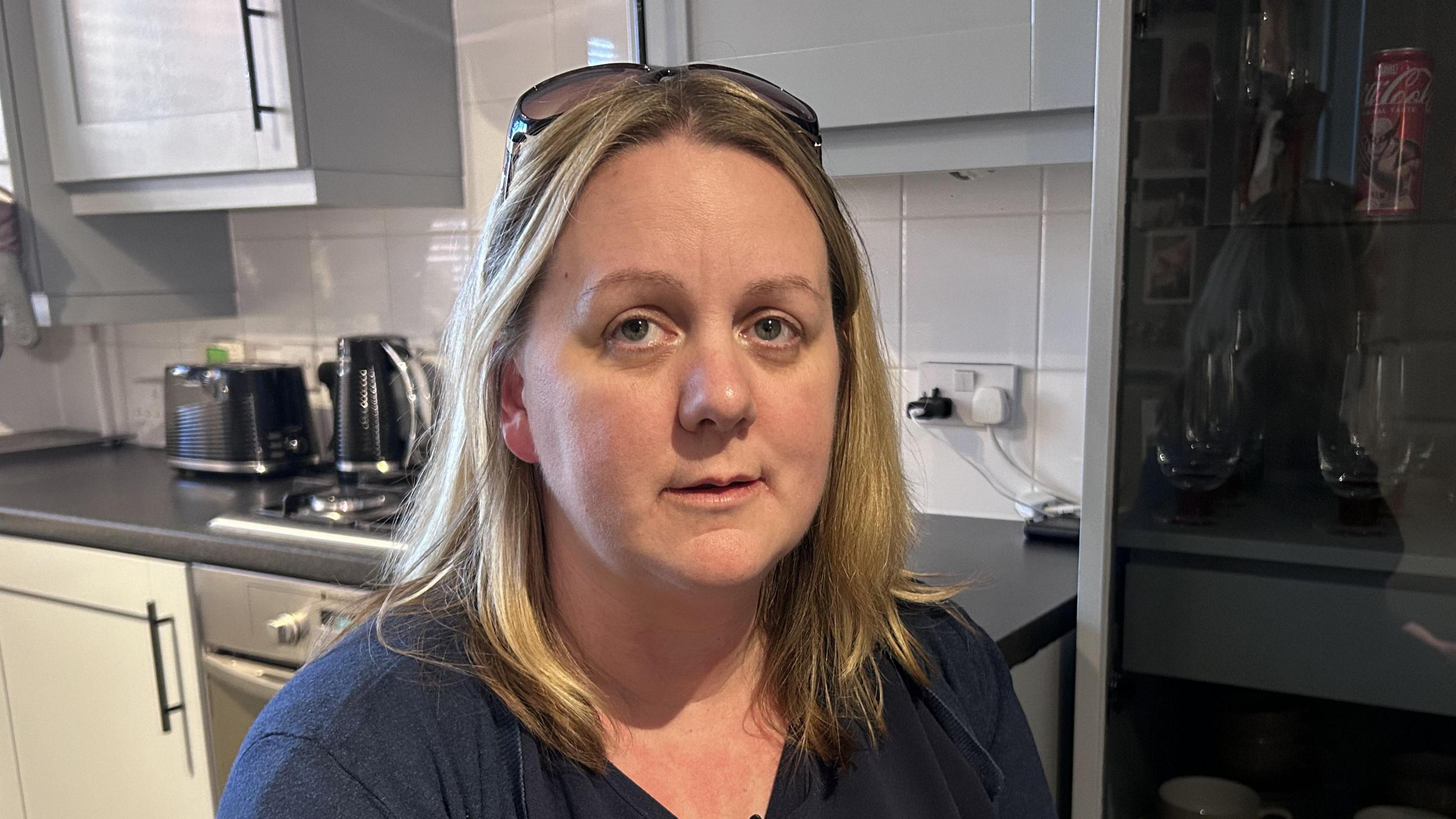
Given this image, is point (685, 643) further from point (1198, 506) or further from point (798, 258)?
point (1198, 506)

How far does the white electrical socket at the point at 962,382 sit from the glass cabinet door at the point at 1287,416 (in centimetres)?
40

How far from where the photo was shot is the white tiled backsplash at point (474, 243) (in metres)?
1.69

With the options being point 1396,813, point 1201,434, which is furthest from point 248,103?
point 1396,813

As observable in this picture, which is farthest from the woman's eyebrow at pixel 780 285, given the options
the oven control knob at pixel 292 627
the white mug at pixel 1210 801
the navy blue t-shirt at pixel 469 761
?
the oven control knob at pixel 292 627

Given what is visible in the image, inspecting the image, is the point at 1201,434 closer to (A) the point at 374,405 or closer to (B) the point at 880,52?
(B) the point at 880,52

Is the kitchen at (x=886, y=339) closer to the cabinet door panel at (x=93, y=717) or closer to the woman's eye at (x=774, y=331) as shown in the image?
the cabinet door panel at (x=93, y=717)

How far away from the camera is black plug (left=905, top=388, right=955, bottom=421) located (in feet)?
5.79

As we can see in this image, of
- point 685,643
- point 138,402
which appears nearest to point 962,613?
point 685,643

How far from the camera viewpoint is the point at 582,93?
2.91 ft

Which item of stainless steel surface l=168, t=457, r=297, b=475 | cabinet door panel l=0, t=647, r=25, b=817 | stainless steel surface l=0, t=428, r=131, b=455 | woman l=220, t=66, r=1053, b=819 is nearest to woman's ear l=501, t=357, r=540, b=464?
woman l=220, t=66, r=1053, b=819

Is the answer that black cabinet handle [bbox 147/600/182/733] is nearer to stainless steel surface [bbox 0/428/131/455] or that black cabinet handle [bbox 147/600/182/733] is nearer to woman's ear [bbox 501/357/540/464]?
stainless steel surface [bbox 0/428/131/455]

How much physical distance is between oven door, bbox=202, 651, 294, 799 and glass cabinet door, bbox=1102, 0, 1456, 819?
133 cm

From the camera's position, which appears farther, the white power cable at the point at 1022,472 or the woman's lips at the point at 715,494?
the white power cable at the point at 1022,472

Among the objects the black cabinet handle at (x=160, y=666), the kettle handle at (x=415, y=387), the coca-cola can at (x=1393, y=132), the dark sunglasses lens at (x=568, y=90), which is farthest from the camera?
the kettle handle at (x=415, y=387)
